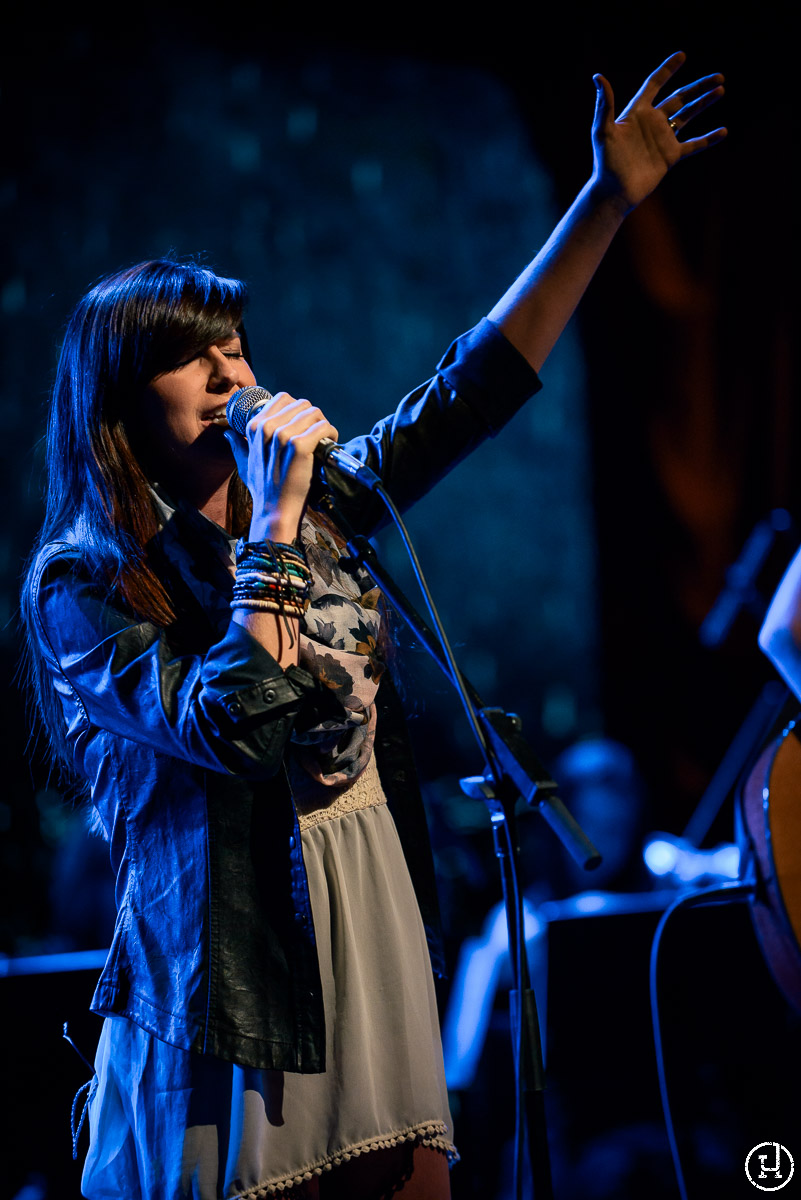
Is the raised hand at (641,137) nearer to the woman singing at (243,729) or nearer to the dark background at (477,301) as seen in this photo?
the woman singing at (243,729)

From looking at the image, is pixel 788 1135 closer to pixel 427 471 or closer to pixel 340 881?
pixel 340 881

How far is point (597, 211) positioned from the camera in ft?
4.11

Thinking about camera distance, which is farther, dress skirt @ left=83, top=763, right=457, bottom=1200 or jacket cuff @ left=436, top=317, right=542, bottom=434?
jacket cuff @ left=436, top=317, right=542, bottom=434

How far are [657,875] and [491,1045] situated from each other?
130cm

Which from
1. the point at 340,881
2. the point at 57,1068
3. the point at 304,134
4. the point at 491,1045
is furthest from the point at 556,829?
the point at 304,134

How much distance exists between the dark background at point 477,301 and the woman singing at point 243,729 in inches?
78.5

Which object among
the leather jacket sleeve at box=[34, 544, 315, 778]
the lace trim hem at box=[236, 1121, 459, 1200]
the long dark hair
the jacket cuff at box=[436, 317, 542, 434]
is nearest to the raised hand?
the jacket cuff at box=[436, 317, 542, 434]

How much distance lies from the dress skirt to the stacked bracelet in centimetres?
27

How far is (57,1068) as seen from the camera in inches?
67.9

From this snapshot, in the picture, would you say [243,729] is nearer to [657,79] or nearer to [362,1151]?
[362,1151]

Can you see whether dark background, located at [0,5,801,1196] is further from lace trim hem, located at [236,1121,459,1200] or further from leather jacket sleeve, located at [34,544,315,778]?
leather jacket sleeve, located at [34,544,315,778]

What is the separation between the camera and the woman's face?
1178mm

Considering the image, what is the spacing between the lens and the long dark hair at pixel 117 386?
3.79 ft

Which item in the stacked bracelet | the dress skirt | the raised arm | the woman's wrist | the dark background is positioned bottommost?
the dress skirt
